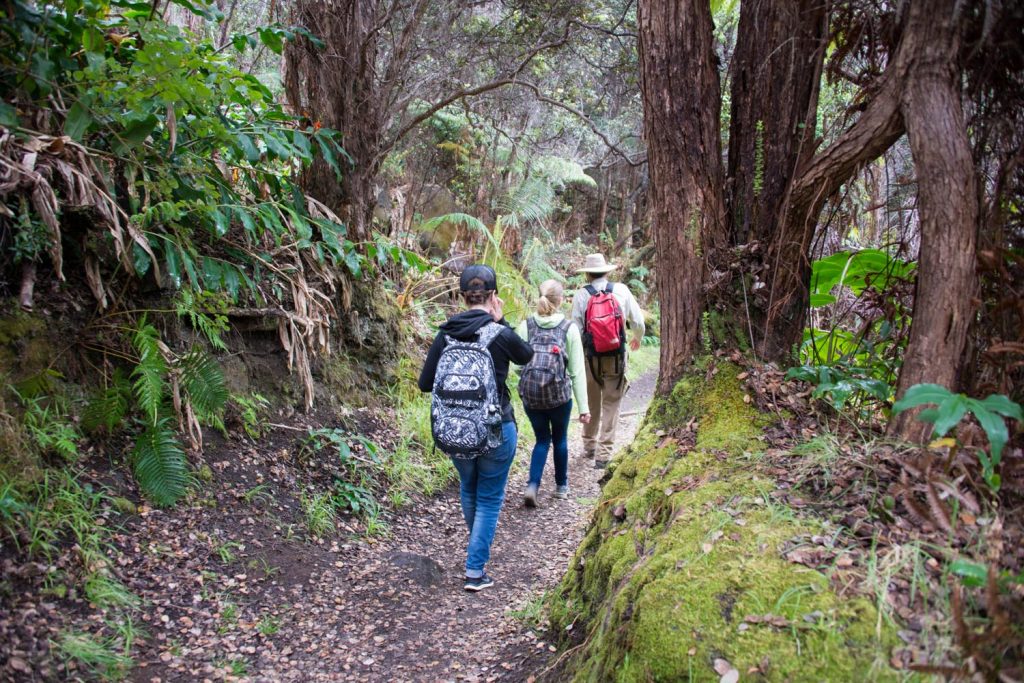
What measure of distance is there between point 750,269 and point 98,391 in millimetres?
3895

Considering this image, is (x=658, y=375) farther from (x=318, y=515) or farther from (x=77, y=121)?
(x=77, y=121)

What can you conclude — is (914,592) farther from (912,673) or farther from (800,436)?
(800,436)

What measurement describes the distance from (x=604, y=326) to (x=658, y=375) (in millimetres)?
2032

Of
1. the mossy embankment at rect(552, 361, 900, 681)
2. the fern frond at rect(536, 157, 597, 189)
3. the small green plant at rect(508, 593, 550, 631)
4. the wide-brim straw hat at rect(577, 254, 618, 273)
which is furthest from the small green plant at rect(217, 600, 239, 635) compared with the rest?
the fern frond at rect(536, 157, 597, 189)

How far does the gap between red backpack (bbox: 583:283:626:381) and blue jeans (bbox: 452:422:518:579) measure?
2.17 m

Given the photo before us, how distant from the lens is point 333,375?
618 cm

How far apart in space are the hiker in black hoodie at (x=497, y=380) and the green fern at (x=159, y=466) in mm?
1527

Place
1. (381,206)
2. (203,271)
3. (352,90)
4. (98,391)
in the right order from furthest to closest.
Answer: (381,206) → (352,90) → (203,271) → (98,391)

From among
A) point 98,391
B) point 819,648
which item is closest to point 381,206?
point 98,391

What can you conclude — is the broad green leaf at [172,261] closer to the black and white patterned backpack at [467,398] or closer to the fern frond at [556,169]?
the black and white patterned backpack at [467,398]

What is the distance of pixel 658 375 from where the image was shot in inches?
169

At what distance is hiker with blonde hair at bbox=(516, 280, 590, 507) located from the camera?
5.63 meters

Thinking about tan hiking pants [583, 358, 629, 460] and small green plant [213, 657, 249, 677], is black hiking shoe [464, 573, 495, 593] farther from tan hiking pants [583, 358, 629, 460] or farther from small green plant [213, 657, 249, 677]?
tan hiking pants [583, 358, 629, 460]

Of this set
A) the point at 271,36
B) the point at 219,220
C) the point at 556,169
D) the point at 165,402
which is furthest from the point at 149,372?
the point at 556,169
